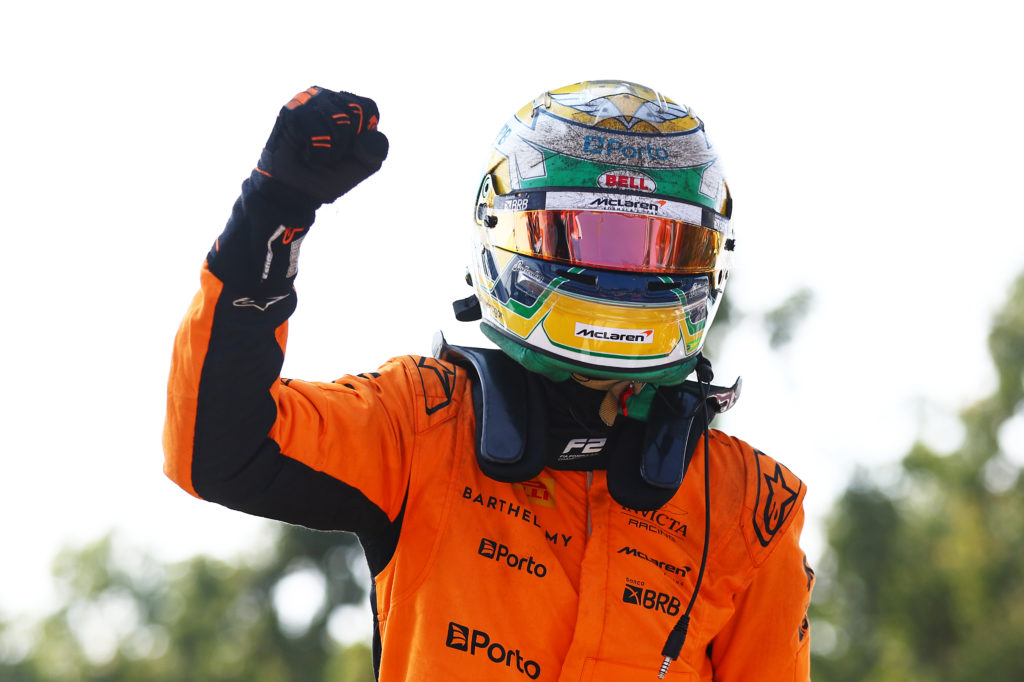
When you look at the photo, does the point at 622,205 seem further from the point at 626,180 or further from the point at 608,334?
the point at 608,334

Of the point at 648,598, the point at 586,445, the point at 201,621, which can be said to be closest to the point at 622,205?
the point at 586,445

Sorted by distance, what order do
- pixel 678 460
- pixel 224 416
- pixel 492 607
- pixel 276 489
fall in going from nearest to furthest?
pixel 224 416 < pixel 276 489 < pixel 492 607 < pixel 678 460

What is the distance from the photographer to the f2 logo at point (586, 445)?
349 centimetres

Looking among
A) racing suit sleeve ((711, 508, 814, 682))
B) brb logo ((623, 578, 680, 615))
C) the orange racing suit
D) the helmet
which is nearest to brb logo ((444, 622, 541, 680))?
the orange racing suit

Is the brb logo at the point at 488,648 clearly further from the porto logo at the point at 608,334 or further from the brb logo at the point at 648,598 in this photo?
the porto logo at the point at 608,334

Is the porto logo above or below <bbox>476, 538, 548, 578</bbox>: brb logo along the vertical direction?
above

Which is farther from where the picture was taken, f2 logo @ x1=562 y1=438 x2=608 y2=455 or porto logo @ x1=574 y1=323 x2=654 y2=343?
porto logo @ x1=574 y1=323 x2=654 y2=343

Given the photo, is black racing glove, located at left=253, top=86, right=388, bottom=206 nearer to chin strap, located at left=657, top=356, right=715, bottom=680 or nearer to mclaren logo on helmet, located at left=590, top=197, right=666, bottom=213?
mclaren logo on helmet, located at left=590, top=197, right=666, bottom=213

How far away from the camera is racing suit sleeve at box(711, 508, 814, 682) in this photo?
364cm

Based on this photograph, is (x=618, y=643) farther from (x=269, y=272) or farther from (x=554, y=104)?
(x=554, y=104)

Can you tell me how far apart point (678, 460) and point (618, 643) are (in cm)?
58

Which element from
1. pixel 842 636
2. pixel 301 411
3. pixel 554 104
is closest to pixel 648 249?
pixel 554 104

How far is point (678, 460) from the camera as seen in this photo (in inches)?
137

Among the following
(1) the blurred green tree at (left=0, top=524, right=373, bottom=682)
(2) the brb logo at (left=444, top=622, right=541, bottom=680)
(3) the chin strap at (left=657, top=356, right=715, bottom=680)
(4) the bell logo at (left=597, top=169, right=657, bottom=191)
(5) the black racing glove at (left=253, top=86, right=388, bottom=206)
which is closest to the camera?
(5) the black racing glove at (left=253, top=86, right=388, bottom=206)
